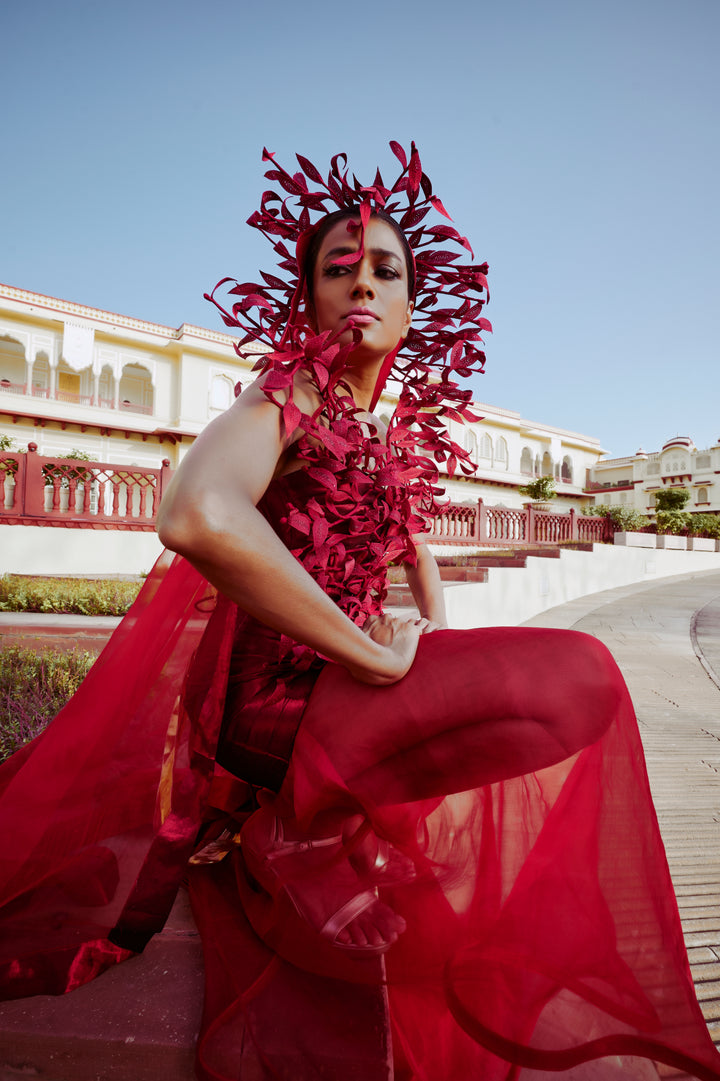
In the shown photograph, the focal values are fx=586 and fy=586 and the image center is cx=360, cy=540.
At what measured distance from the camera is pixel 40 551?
8461 millimetres

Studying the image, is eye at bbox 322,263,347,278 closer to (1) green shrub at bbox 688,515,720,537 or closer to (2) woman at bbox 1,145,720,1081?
(2) woman at bbox 1,145,720,1081

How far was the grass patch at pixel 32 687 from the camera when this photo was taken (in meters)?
2.42

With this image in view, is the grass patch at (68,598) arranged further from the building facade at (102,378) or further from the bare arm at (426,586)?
the building facade at (102,378)

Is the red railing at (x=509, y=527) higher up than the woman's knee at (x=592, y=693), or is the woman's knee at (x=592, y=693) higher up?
the red railing at (x=509, y=527)

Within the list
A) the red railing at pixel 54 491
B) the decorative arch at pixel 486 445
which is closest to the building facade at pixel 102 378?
the red railing at pixel 54 491

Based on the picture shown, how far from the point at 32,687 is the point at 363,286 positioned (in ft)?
8.90

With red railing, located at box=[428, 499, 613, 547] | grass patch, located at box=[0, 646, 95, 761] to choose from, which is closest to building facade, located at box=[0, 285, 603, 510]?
red railing, located at box=[428, 499, 613, 547]

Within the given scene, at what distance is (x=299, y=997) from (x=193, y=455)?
0.84m

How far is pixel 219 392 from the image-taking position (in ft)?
64.3


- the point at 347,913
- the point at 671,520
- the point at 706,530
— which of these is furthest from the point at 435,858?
the point at 706,530

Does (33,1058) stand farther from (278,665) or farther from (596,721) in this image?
(596,721)

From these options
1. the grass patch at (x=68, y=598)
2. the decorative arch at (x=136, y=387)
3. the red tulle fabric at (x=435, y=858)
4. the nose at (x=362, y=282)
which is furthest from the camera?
the decorative arch at (x=136, y=387)

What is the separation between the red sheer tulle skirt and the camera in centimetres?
77

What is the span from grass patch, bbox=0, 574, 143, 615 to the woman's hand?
4148mm
